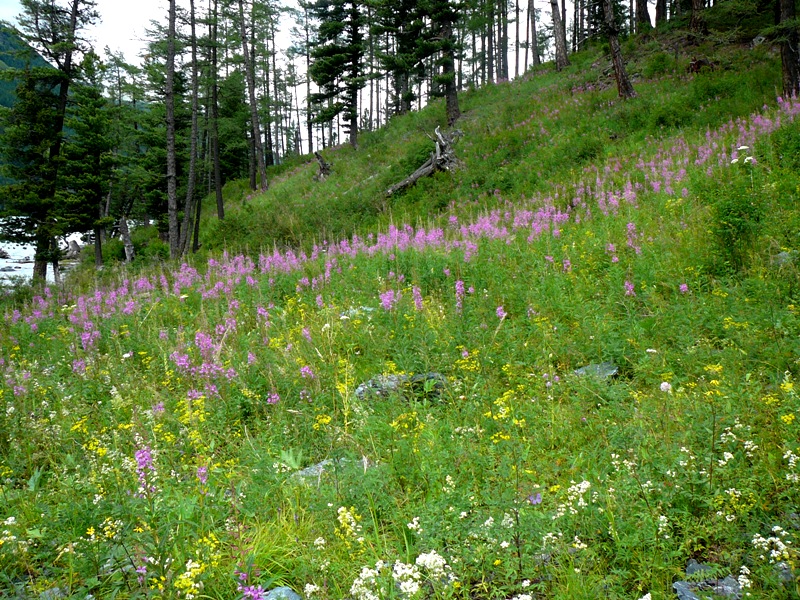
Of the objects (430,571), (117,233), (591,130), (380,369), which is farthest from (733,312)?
(117,233)

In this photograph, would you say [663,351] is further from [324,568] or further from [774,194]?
[774,194]

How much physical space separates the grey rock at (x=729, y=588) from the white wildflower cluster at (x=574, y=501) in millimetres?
640

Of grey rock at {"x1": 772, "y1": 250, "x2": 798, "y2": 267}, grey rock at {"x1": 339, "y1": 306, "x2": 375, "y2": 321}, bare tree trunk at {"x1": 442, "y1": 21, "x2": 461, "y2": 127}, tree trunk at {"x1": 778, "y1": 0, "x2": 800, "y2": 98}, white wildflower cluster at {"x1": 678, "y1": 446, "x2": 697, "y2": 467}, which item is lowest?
white wildflower cluster at {"x1": 678, "y1": 446, "x2": 697, "y2": 467}

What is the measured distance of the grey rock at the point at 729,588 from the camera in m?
1.98

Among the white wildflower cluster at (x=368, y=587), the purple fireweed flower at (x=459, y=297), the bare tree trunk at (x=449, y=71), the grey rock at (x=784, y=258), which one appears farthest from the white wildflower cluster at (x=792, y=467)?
the bare tree trunk at (x=449, y=71)

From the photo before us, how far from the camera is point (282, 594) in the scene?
88.9 inches

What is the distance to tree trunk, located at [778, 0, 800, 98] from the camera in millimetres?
11250

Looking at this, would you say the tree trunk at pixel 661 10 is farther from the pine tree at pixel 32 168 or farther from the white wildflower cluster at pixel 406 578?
the white wildflower cluster at pixel 406 578

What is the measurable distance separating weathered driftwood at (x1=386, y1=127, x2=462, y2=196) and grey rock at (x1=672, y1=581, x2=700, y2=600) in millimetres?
15855

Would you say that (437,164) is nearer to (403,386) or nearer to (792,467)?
(403,386)

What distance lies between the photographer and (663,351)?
164 inches

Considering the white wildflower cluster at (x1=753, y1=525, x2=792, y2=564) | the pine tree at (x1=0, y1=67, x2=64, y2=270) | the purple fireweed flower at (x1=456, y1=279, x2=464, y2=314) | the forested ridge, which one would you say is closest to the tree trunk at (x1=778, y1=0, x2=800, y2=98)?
the forested ridge

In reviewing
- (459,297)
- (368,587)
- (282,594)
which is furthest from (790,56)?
(282,594)

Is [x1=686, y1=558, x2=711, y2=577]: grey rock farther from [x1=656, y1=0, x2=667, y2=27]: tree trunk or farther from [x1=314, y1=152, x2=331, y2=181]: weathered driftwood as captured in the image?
[x1=656, y1=0, x2=667, y2=27]: tree trunk
